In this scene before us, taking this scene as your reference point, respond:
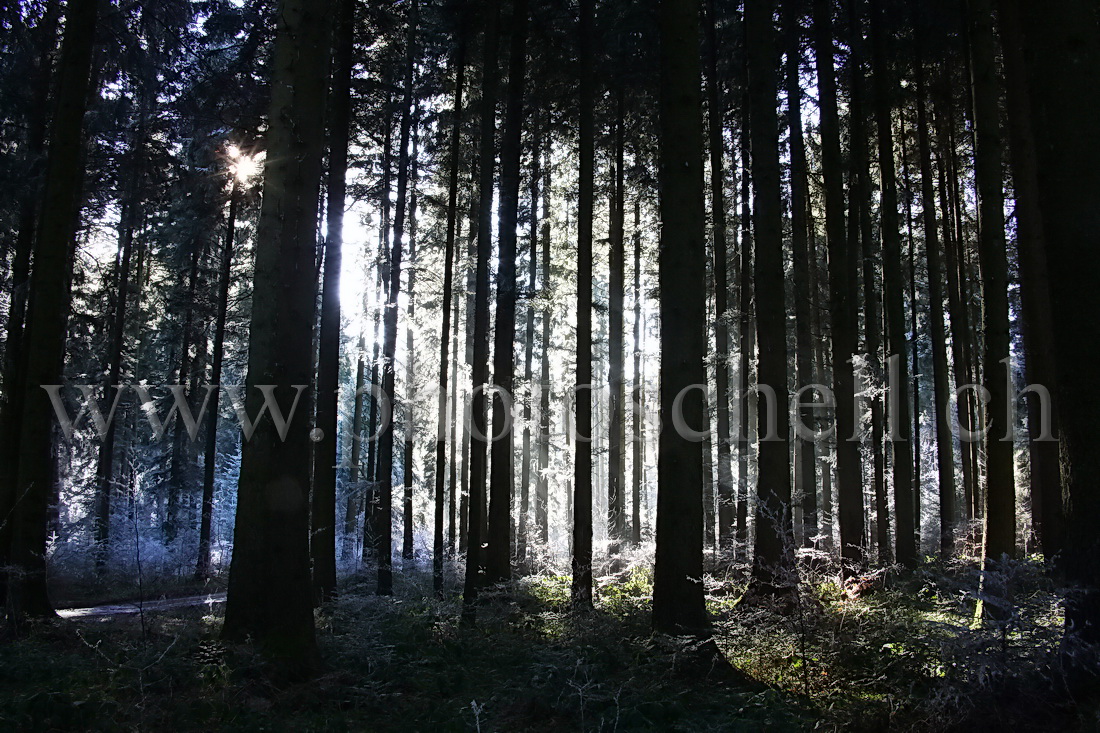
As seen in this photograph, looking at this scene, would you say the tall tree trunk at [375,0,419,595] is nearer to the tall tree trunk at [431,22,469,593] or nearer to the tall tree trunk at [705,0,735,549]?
the tall tree trunk at [431,22,469,593]

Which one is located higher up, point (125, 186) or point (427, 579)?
point (125, 186)

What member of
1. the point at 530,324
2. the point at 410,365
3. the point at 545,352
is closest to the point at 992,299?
the point at 530,324

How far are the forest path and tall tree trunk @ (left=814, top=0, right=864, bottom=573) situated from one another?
39.3 ft

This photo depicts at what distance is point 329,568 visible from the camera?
43.0 ft

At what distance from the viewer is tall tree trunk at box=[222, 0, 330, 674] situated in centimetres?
706

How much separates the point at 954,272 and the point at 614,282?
29.8ft

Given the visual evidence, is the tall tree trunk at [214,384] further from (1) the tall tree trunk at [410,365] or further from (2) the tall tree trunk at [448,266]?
(2) the tall tree trunk at [448,266]

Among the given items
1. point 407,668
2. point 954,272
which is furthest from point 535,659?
point 954,272

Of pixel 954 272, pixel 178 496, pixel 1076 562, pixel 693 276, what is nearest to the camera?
pixel 1076 562

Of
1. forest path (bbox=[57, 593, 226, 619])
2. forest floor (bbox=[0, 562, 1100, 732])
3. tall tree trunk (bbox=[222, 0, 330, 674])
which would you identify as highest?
tall tree trunk (bbox=[222, 0, 330, 674])

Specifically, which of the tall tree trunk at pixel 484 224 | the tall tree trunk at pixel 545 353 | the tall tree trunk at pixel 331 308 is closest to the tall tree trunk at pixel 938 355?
the tall tree trunk at pixel 545 353

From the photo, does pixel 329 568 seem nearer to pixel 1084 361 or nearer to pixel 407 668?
pixel 407 668

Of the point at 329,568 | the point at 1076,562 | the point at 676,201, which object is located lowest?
the point at 329,568

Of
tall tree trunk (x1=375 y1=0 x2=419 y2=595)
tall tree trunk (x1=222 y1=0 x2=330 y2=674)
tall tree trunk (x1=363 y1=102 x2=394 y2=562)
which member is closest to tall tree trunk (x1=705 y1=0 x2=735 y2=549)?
tall tree trunk (x1=375 y1=0 x2=419 y2=595)
